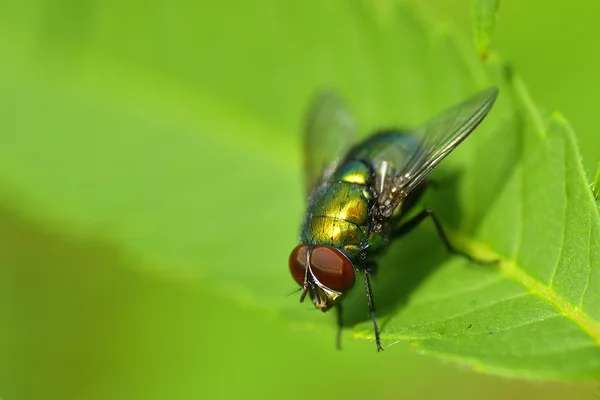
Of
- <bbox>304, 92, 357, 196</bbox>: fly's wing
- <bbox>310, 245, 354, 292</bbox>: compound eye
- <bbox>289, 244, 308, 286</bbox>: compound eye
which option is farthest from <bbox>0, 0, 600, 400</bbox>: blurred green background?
<bbox>310, 245, 354, 292</bbox>: compound eye

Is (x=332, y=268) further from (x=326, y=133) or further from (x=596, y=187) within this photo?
(x=326, y=133)

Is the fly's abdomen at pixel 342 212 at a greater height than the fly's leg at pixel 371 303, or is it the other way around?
the fly's abdomen at pixel 342 212

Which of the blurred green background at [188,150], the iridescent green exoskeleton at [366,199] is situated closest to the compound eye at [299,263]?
the iridescent green exoskeleton at [366,199]

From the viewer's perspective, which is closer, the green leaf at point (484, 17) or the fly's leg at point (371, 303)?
the green leaf at point (484, 17)

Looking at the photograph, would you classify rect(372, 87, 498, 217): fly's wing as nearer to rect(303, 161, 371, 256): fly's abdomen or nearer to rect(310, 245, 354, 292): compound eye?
rect(303, 161, 371, 256): fly's abdomen

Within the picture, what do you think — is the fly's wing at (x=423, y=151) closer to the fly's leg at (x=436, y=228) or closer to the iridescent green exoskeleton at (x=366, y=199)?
the iridescent green exoskeleton at (x=366, y=199)

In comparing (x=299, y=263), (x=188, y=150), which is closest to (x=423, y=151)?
(x=299, y=263)
